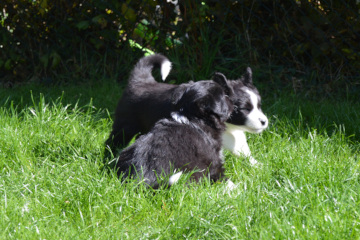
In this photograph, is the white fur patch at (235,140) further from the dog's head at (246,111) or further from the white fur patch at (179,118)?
the white fur patch at (179,118)

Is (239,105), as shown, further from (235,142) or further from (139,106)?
(139,106)

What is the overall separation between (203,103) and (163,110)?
1.05ft

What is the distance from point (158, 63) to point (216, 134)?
34.6 inches

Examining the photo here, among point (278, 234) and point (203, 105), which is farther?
point (203, 105)

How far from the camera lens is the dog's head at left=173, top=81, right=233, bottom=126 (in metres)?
3.01

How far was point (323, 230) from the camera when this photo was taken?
2.15 meters

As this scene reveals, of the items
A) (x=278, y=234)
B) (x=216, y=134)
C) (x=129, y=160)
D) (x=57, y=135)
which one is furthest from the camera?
(x=57, y=135)

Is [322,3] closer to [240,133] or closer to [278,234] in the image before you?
[240,133]

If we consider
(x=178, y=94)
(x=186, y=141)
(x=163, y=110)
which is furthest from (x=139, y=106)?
(x=186, y=141)

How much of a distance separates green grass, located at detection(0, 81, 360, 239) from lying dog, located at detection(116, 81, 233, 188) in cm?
12

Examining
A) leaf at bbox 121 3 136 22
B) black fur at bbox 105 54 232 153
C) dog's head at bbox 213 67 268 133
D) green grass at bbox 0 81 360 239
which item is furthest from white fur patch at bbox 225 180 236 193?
leaf at bbox 121 3 136 22

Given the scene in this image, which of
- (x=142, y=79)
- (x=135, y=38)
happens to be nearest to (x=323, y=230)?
(x=142, y=79)

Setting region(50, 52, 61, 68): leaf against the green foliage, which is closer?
the green foliage

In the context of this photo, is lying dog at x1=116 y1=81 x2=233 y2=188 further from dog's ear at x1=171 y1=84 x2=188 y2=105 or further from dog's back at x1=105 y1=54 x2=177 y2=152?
dog's back at x1=105 y1=54 x2=177 y2=152
